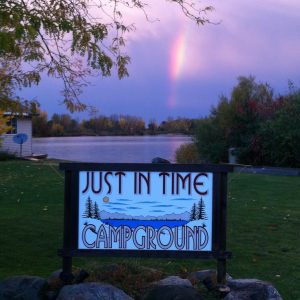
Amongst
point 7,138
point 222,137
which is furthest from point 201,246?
point 7,138

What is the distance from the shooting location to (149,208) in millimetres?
6742

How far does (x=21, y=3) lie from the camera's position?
899cm

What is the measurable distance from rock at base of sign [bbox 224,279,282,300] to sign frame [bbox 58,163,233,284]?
0.24 meters

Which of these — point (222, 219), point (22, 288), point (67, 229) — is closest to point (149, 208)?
point (222, 219)

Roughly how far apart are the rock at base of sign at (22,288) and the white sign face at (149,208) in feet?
2.46

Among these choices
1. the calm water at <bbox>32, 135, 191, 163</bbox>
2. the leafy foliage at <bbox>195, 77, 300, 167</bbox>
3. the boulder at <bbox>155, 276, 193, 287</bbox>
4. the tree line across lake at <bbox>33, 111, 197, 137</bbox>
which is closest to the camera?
the boulder at <bbox>155, 276, 193, 287</bbox>

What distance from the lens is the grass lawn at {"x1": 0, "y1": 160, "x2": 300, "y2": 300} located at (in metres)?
8.27

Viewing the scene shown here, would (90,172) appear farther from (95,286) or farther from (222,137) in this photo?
(222,137)

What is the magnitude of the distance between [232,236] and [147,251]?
4.23 meters

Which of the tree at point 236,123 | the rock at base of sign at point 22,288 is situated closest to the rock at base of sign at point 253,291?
the rock at base of sign at point 22,288

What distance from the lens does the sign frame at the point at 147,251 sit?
669cm

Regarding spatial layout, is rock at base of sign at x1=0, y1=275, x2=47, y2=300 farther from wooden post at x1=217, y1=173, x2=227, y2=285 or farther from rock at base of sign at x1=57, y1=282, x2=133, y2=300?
wooden post at x1=217, y1=173, x2=227, y2=285

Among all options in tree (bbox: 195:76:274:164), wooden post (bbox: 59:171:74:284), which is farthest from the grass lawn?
tree (bbox: 195:76:274:164)

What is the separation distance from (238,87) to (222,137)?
3467 mm
